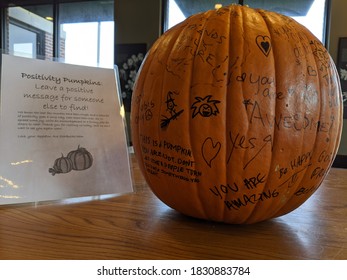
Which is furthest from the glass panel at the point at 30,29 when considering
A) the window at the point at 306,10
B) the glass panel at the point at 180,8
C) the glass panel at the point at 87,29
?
the window at the point at 306,10

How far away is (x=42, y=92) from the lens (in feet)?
1.83

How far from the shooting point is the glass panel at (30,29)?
186 inches

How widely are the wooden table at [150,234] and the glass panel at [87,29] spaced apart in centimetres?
381

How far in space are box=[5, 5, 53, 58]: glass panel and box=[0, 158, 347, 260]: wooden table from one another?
4.74m

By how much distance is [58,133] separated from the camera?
0.56 m

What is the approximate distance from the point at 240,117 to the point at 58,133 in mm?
340

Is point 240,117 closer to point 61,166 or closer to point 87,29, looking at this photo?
point 61,166

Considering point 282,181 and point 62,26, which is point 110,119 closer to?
point 282,181

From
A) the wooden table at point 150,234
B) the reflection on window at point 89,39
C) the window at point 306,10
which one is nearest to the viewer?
the wooden table at point 150,234

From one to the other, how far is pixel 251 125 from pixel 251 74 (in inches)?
2.7

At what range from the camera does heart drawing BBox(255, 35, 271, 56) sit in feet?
Answer: 1.37

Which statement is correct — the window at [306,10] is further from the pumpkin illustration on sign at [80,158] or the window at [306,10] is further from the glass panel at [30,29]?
the pumpkin illustration on sign at [80,158]

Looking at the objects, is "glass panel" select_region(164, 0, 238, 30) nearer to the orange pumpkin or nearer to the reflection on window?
the reflection on window

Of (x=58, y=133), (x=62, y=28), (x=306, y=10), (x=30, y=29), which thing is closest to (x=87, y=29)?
(x=62, y=28)
